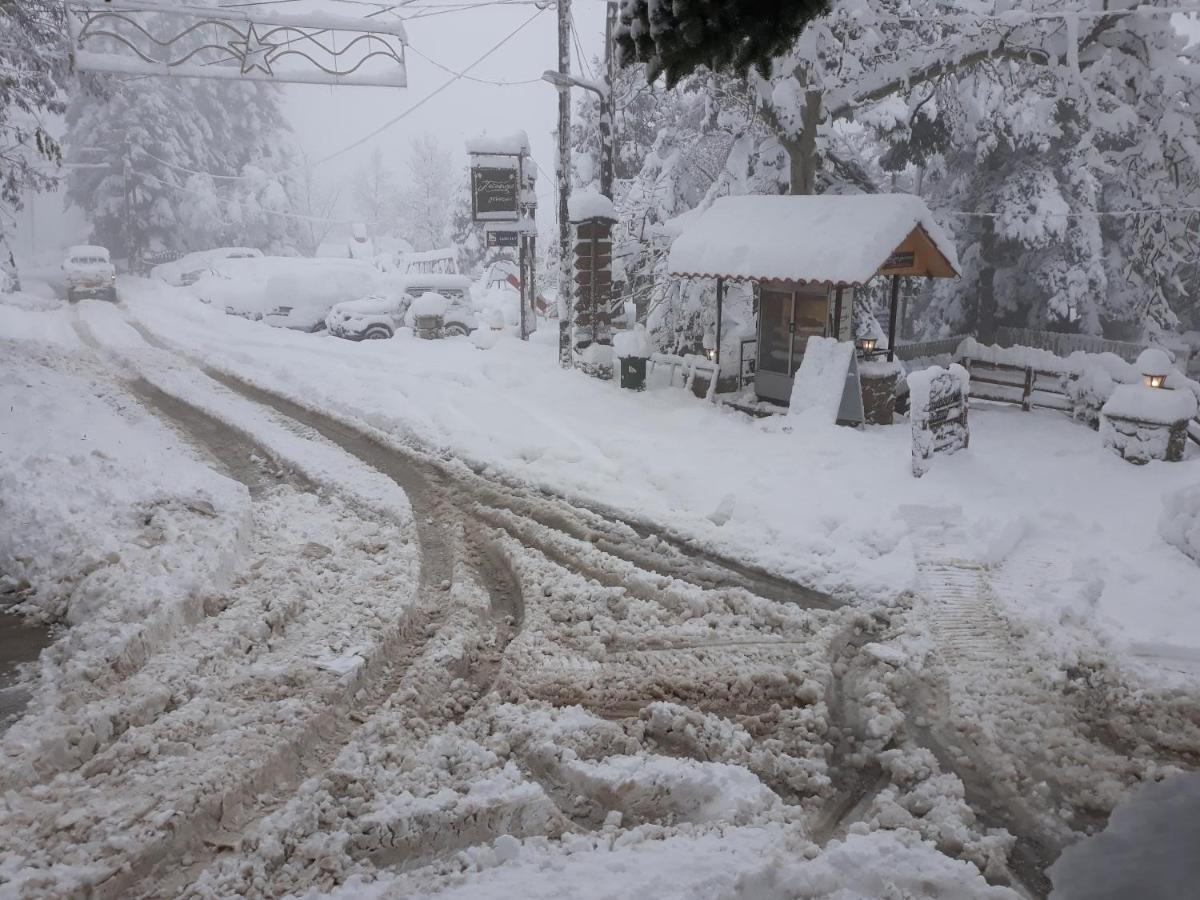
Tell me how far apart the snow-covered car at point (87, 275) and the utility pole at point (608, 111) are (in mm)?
22434

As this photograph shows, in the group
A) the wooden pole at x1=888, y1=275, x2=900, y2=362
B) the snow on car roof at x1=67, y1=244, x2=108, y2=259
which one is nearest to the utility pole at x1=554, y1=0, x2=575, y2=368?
the wooden pole at x1=888, y1=275, x2=900, y2=362

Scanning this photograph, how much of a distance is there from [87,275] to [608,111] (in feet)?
76.3

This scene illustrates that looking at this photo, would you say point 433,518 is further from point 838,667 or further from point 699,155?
point 699,155

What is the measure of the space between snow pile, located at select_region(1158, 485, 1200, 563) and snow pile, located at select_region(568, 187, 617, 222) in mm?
11899

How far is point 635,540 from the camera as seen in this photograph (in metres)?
8.67

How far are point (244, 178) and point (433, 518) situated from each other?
47.1m

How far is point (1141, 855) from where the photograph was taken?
14.3ft

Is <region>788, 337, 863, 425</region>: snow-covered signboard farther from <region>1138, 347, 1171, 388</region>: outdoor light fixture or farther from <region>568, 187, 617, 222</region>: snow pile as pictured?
<region>568, 187, 617, 222</region>: snow pile

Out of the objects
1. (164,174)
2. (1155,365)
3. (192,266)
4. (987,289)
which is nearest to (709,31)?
(1155,365)

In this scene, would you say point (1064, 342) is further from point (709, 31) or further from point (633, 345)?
point (709, 31)

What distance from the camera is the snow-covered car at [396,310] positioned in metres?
24.0

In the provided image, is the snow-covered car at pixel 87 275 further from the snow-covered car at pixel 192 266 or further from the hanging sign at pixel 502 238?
the hanging sign at pixel 502 238

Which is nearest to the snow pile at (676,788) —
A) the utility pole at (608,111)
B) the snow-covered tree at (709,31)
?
the snow-covered tree at (709,31)

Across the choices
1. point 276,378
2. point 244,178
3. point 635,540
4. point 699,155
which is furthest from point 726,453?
point 244,178
